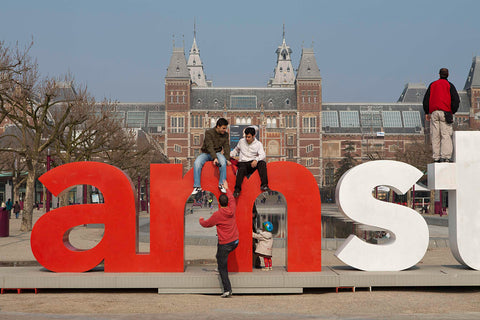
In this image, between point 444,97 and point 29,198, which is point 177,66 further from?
point 444,97

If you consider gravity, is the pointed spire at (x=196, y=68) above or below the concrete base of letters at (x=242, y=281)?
above

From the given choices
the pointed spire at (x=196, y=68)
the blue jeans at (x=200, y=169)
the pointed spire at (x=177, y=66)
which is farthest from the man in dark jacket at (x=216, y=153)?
the pointed spire at (x=196, y=68)

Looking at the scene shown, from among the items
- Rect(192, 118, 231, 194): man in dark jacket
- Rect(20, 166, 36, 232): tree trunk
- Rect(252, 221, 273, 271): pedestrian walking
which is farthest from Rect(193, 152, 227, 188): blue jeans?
Rect(20, 166, 36, 232): tree trunk

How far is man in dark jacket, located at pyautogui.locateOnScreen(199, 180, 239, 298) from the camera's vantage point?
282 inches

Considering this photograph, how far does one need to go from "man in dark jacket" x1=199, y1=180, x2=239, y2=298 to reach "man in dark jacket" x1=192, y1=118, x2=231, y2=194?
0.71m

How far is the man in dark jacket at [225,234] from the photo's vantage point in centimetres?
716

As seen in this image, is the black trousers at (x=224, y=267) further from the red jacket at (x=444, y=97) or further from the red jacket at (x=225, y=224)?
the red jacket at (x=444, y=97)

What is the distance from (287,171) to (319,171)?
80826 millimetres

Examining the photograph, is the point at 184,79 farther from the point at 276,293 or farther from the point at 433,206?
the point at 276,293

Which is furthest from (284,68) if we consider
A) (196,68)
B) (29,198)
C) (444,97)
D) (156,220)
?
(156,220)

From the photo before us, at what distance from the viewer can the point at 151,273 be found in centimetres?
795

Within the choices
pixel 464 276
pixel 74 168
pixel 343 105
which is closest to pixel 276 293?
pixel 464 276

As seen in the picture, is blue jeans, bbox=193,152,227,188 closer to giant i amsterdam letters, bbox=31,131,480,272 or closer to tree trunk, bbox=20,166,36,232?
giant i amsterdam letters, bbox=31,131,480,272

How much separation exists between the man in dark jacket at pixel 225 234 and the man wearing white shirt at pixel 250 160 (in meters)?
0.82
